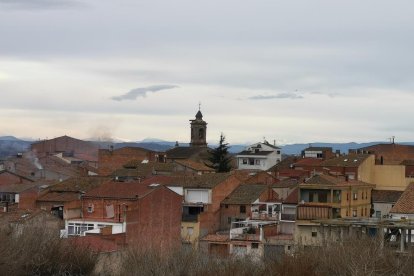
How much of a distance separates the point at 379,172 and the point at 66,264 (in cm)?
3784

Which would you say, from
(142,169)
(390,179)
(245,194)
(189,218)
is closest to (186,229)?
(189,218)

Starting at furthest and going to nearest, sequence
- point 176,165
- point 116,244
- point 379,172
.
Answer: point 176,165 < point 379,172 < point 116,244

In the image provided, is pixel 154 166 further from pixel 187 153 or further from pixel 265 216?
pixel 187 153

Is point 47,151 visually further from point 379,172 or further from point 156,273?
point 156,273

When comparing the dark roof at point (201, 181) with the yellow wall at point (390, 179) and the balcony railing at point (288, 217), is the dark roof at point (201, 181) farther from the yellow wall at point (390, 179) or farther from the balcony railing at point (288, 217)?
the yellow wall at point (390, 179)

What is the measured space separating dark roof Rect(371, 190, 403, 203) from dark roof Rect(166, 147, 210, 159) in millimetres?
32823

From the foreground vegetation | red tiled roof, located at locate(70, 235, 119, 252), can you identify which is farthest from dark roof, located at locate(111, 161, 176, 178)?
the foreground vegetation

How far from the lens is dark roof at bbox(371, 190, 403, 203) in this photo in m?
57.6

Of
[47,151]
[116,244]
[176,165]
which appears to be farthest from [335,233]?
[47,151]

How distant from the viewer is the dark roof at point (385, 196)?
5759 centimetres

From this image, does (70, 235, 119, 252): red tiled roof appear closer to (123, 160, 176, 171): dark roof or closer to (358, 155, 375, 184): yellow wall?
(358, 155, 375, 184): yellow wall

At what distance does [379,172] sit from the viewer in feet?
214

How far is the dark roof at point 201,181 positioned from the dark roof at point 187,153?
94.7 ft

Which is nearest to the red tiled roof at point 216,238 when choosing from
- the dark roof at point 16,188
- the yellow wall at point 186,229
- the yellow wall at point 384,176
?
the yellow wall at point 186,229
